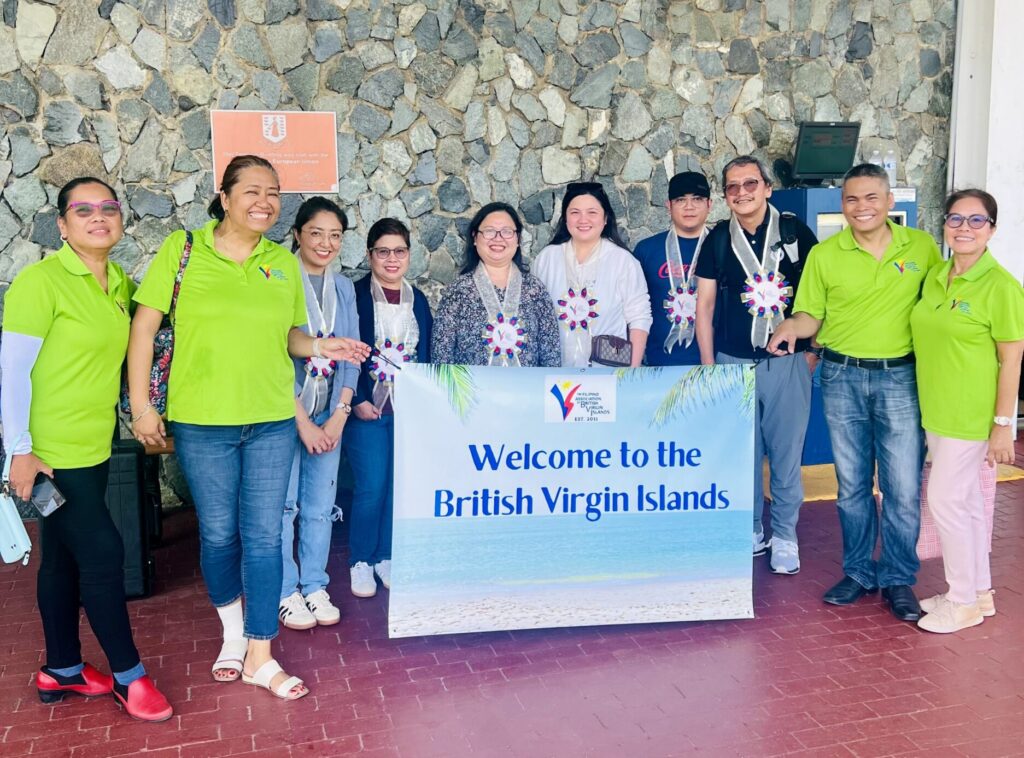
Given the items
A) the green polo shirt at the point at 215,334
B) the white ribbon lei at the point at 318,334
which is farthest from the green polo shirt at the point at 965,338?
the green polo shirt at the point at 215,334

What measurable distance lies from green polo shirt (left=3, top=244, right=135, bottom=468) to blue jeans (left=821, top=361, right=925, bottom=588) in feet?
9.25

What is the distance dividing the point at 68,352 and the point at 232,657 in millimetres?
1274

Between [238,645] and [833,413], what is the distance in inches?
101

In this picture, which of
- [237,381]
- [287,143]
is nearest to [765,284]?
[237,381]

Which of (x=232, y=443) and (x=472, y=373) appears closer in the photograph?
(x=232, y=443)

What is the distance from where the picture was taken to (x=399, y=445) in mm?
3654

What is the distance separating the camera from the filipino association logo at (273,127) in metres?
5.68

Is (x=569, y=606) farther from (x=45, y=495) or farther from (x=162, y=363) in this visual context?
(x=45, y=495)

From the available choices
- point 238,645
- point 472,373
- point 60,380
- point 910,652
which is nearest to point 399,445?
point 472,373

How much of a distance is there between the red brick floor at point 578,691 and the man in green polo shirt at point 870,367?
0.26 m

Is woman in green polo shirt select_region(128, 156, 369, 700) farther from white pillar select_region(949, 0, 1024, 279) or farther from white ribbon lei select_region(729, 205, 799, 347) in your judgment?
white pillar select_region(949, 0, 1024, 279)

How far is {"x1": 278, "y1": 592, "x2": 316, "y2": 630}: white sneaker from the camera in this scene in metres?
4.01

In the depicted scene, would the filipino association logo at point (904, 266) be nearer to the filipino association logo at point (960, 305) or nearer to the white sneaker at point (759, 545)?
the filipino association logo at point (960, 305)

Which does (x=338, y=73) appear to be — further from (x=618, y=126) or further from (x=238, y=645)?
(x=238, y=645)
